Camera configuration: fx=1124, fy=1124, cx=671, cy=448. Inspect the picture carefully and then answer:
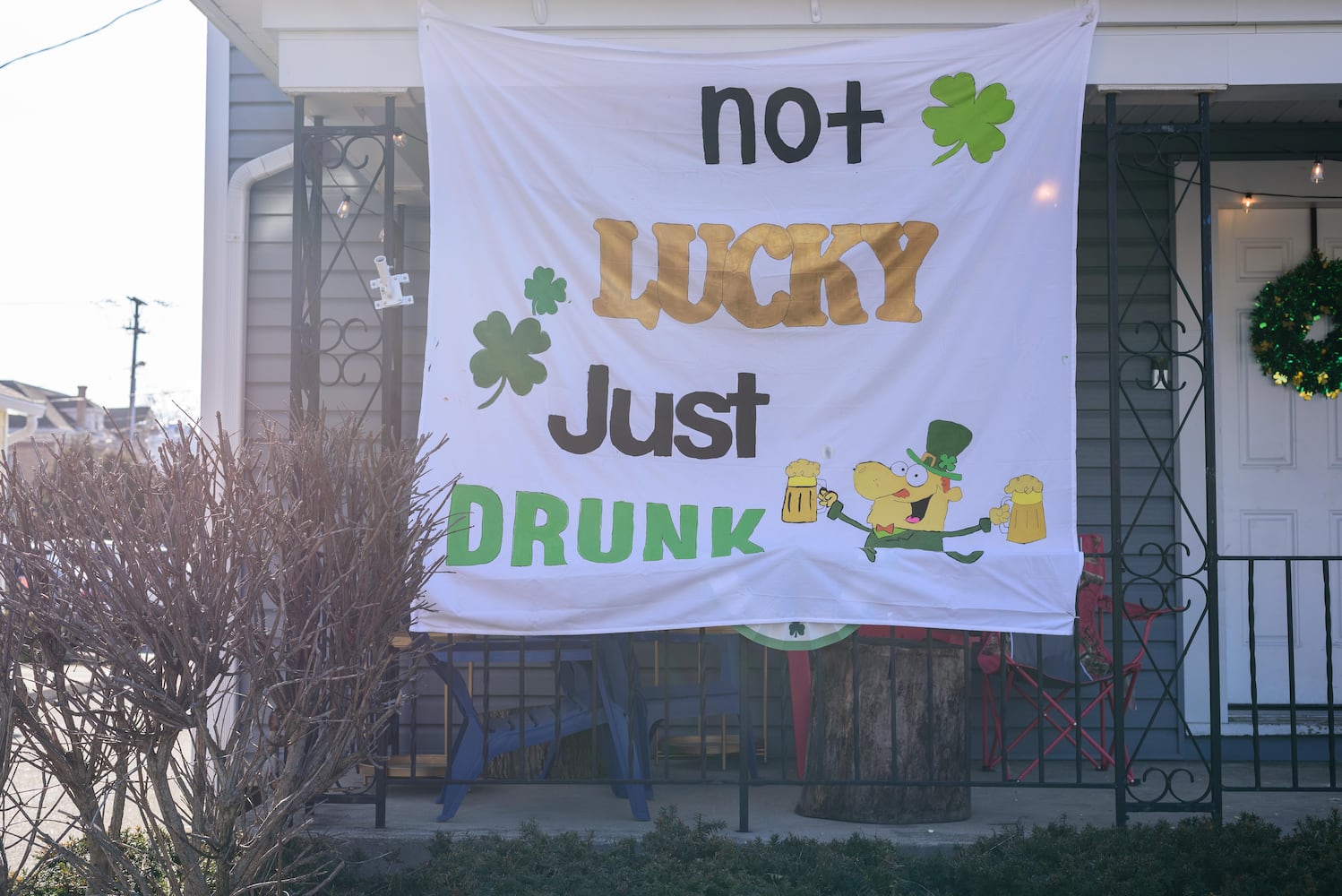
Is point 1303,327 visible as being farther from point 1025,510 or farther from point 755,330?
point 755,330

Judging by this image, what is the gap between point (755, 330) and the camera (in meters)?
4.75

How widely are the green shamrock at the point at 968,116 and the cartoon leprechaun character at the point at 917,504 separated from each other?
4.02 feet

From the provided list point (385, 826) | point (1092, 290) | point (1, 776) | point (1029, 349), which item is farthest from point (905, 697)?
point (1, 776)

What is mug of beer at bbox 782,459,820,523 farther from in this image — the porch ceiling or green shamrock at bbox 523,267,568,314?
the porch ceiling

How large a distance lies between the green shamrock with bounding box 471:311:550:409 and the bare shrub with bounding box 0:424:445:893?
0.97m

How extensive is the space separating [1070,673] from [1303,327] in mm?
2401

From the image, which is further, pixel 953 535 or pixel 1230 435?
pixel 1230 435

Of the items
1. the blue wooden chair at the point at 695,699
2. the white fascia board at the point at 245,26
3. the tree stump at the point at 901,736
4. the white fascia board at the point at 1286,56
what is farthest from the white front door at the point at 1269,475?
the white fascia board at the point at 245,26

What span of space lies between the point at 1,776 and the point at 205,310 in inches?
145

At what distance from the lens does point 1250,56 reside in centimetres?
477

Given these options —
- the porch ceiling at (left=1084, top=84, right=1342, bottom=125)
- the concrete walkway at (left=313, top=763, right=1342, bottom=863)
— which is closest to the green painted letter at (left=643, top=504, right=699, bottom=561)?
the concrete walkway at (left=313, top=763, right=1342, bottom=863)

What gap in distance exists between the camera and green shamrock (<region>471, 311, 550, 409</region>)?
4652 mm

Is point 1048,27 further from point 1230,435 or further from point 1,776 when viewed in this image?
point 1,776

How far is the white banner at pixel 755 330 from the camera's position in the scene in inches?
181
